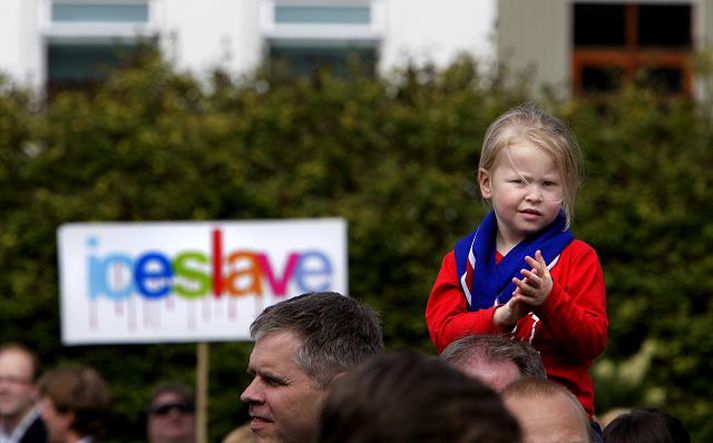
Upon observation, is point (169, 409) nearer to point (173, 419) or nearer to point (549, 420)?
point (173, 419)

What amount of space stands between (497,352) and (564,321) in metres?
0.20

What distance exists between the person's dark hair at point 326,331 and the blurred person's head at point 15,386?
531 centimetres

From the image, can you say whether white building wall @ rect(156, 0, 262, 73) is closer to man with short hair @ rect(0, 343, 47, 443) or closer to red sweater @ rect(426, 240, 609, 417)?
man with short hair @ rect(0, 343, 47, 443)

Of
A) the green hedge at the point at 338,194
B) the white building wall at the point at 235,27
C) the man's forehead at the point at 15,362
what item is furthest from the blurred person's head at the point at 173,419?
the white building wall at the point at 235,27

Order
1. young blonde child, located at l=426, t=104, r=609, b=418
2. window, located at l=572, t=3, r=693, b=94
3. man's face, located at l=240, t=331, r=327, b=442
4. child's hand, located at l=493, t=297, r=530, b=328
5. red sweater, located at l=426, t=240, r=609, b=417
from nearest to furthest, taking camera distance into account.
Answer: man's face, located at l=240, t=331, r=327, b=442, child's hand, located at l=493, t=297, r=530, b=328, red sweater, located at l=426, t=240, r=609, b=417, young blonde child, located at l=426, t=104, r=609, b=418, window, located at l=572, t=3, r=693, b=94

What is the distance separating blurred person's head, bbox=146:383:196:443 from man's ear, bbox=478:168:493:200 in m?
4.67

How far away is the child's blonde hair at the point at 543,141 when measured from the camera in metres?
4.19

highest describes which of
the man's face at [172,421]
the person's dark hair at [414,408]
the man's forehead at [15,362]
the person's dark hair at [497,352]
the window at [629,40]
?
the window at [629,40]

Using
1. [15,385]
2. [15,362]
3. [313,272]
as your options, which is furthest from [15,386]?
[313,272]

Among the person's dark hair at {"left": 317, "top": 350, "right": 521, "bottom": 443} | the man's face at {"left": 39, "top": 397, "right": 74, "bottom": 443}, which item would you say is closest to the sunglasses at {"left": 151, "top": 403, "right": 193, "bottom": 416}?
the man's face at {"left": 39, "top": 397, "right": 74, "bottom": 443}

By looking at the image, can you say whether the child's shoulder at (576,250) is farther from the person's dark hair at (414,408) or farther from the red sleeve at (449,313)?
the person's dark hair at (414,408)

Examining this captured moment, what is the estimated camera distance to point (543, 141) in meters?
4.18

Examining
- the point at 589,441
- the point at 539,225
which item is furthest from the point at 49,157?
the point at 589,441

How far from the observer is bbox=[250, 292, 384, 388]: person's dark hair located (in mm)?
3820
